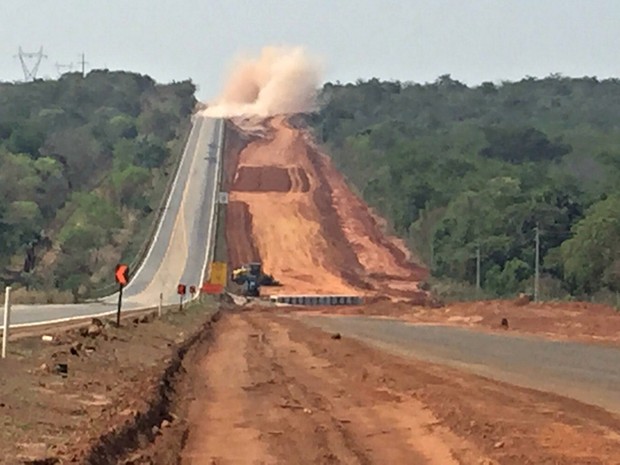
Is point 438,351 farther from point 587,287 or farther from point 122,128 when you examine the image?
point 122,128

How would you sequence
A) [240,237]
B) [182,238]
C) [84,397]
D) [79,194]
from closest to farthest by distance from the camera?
[84,397]
[182,238]
[240,237]
[79,194]

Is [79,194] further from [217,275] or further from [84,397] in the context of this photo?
[84,397]

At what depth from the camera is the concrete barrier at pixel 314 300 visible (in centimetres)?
9488

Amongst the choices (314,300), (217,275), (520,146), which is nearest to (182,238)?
(217,275)

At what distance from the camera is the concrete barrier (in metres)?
94.9

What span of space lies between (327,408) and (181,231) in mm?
100192

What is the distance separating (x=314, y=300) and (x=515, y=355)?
179 feet

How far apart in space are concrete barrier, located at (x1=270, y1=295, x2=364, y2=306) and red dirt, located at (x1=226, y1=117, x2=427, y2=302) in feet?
15.5

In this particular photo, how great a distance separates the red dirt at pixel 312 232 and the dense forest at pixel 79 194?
991cm

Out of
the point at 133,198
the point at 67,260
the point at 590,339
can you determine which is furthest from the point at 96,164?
the point at 590,339

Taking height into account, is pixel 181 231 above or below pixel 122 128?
below

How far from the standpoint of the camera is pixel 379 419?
19.5 meters

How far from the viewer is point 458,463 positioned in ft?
49.2

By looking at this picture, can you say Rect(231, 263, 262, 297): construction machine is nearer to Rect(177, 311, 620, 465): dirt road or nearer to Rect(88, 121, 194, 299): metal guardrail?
Rect(88, 121, 194, 299): metal guardrail
